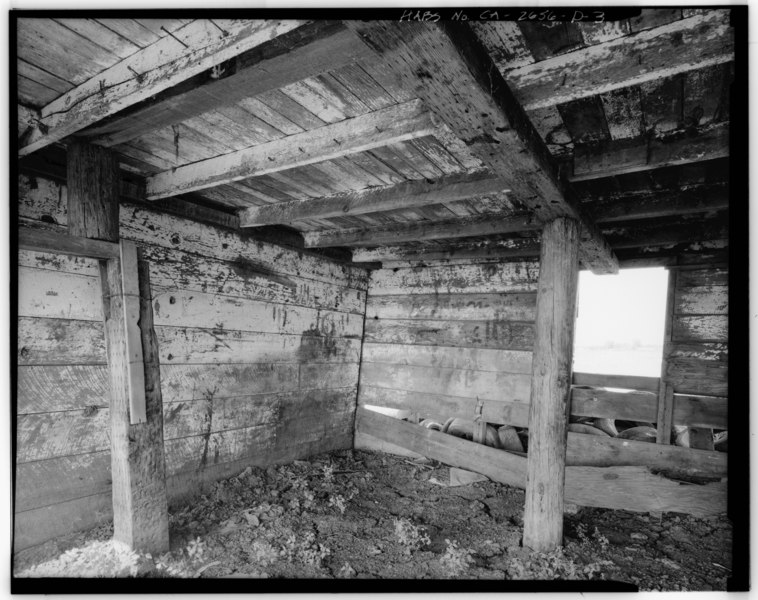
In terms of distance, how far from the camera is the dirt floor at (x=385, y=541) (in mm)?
2615

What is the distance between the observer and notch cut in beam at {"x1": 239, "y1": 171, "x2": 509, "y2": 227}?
102 inches

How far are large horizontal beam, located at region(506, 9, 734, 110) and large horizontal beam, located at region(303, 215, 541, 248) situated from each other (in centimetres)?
152

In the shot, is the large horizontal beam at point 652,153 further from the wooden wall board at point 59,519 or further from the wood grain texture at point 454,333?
the wooden wall board at point 59,519

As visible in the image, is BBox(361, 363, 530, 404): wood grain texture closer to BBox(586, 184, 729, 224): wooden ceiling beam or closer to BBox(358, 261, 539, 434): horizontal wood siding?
BBox(358, 261, 539, 434): horizontal wood siding

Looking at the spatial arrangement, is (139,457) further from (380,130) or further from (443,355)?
(443,355)

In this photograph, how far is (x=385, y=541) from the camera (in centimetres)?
318

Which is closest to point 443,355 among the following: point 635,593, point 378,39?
point 635,593

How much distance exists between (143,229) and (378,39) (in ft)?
8.99

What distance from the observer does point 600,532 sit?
3375 mm

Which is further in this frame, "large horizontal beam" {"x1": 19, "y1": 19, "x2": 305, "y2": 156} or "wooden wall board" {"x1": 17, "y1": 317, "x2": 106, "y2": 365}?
"wooden wall board" {"x1": 17, "y1": 317, "x2": 106, "y2": 365}

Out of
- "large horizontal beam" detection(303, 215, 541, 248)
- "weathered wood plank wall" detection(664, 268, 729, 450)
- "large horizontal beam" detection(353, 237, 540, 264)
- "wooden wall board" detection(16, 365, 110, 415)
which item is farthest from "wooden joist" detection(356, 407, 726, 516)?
"wooden wall board" detection(16, 365, 110, 415)

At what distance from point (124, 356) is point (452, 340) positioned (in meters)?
3.51

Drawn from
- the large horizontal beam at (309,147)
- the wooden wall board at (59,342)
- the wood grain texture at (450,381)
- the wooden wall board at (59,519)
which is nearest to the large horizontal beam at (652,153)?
the large horizontal beam at (309,147)

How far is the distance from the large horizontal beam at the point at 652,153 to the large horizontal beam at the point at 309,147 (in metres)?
0.99
